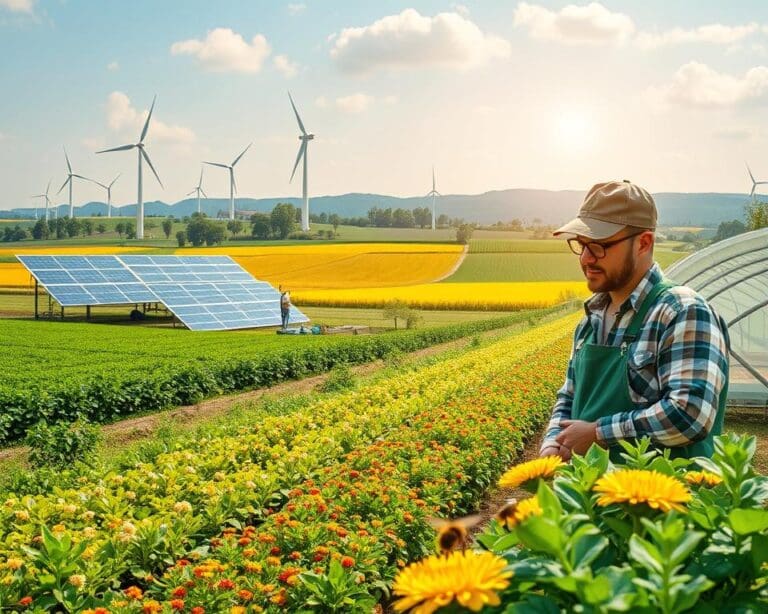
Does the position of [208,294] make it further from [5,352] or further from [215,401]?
[215,401]

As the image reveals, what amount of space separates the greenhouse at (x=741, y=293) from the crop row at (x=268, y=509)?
481 cm

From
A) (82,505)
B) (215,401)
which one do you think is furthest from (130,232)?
(82,505)

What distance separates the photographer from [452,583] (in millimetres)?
1079

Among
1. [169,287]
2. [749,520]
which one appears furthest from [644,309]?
[169,287]

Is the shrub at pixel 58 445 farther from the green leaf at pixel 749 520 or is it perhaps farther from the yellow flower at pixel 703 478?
the green leaf at pixel 749 520

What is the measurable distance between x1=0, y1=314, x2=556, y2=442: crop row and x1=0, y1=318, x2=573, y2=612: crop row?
5.35 m

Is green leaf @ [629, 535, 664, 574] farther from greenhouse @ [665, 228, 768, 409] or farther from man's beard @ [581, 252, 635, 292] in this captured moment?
greenhouse @ [665, 228, 768, 409]

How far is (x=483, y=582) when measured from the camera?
1.09 metres

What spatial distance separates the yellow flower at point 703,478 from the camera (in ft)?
5.65

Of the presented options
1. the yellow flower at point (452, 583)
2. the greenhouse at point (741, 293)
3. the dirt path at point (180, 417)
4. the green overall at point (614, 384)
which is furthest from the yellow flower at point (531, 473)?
the greenhouse at point (741, 293)

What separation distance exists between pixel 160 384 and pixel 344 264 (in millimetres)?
49910

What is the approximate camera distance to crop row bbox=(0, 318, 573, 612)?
143 inches

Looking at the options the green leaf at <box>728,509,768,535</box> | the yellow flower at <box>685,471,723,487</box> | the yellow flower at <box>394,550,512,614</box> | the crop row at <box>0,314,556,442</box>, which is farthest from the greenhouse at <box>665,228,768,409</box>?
the yellow flower at <box>394,550,512,614</box>

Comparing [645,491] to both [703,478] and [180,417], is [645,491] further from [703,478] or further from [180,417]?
[180,417]
